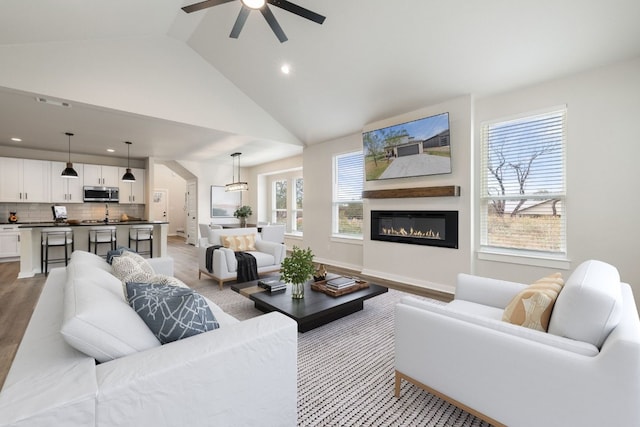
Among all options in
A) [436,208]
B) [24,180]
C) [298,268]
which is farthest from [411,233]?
[24,180]

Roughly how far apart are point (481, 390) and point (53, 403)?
1715mm

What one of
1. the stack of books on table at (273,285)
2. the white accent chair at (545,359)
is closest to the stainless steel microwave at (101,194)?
Answer: the stack of books on table at (273,285)

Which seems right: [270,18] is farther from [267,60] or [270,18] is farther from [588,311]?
[588,311]

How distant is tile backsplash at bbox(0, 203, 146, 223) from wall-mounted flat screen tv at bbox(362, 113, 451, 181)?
6.56 meters

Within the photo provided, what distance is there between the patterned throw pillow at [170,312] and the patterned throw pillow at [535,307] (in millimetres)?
1608

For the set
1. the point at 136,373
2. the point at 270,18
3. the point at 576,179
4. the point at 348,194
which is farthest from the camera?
the point at 348,194

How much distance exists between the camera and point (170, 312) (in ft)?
4.31

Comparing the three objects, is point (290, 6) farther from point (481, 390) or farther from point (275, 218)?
point (275, 218)

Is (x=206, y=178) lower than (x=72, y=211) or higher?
higher

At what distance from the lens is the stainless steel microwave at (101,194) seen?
22.8 ft

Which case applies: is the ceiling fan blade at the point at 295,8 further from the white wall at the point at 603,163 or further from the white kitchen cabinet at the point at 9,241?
the white kitchen cabinet at the point at 9,241

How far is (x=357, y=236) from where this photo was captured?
19.2 feet

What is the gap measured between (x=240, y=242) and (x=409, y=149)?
10.1ft

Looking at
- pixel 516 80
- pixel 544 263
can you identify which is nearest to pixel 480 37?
pixel 516 80
